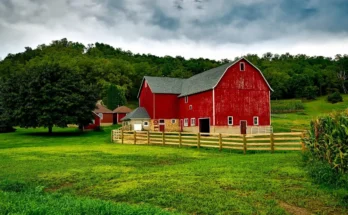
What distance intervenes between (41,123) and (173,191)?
103 feet

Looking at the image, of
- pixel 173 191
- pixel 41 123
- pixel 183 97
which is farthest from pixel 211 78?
pixel 173 191

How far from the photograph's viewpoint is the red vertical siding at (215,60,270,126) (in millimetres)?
32875

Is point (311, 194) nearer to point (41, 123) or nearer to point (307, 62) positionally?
point (41, 123)

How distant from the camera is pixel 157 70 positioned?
294 ft

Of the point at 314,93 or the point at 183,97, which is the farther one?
the point at 314,93

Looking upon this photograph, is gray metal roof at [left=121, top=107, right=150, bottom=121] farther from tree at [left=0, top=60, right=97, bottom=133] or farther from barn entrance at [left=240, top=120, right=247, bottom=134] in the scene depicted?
barn entrance at [left=240, top=120, right=247, bottom=134]

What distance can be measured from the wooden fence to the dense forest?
48.9 m

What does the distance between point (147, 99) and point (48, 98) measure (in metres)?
11.8

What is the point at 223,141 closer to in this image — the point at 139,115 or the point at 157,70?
the point at 139,115

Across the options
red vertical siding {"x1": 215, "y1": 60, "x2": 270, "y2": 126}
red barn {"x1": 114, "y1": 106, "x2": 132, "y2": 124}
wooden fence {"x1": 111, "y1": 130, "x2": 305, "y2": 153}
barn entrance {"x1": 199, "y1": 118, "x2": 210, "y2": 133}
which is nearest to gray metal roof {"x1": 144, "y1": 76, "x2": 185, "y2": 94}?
barn entrance {"x1": 199, "y1": 118, "x2": 210, "y2": 133}

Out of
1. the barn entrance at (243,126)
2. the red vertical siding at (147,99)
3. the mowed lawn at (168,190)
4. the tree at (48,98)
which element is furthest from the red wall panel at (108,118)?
the mowed lawn at (168,190)

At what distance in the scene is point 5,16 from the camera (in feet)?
73.7

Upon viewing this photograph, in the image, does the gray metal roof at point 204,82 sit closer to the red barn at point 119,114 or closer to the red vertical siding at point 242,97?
the red vertical siding at point 242,97

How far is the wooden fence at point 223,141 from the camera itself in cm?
1672
